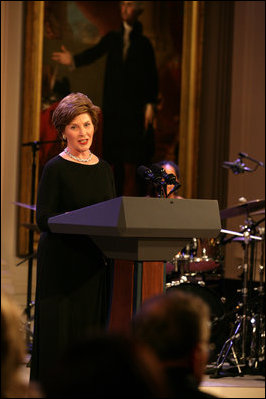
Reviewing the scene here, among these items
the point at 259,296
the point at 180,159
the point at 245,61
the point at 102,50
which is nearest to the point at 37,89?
the point at 102,50

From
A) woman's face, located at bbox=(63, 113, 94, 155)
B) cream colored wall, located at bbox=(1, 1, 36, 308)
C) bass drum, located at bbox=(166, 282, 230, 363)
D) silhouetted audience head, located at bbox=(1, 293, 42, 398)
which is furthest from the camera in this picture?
cream colored wall, located at bbox=(1, 1, 36, 308)

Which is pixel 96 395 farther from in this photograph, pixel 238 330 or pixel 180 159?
pixel 180 159

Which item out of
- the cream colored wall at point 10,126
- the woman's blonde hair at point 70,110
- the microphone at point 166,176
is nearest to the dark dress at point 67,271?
the woman's blonde hair at point 70,110

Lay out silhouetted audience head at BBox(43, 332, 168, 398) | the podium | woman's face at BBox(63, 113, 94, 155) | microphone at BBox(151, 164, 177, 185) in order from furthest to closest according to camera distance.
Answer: woman's face at BBox(63, 113, 94, 155), microphone at BBox(151, 164, 177, 185), the podium, silhouetted audience head at BBox(43, 332, 168, 398)

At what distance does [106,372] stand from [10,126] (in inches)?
299

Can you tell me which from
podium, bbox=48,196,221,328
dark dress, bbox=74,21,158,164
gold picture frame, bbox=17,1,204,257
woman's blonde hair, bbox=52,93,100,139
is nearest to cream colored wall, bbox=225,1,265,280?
gold picture frame, bbox=17,1,204,257

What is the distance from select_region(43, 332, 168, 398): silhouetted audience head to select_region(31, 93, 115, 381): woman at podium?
7.22 feet

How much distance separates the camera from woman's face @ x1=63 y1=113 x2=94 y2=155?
379cm

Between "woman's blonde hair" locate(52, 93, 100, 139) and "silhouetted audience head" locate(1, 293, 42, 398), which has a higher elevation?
"woman's blonde hair" locate(52, 93, 100, 139)

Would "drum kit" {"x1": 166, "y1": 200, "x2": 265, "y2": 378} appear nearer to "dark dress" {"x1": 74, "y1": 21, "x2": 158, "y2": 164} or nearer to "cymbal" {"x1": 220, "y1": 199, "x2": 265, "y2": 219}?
"cymbal" {"x1": 220, "y1": 199, "x2": 265, "y2": 219}

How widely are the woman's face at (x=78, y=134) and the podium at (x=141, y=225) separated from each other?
0.45 m

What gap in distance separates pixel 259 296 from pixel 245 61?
11.4ft

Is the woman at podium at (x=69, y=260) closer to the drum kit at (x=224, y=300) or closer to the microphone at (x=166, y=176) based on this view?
the microphone at (x=166, y=176)

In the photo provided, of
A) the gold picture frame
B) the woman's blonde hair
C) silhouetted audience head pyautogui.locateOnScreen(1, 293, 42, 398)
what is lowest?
silhouetted audience head pyautogui.locateOnScreen(1, 293, 42, 398)
